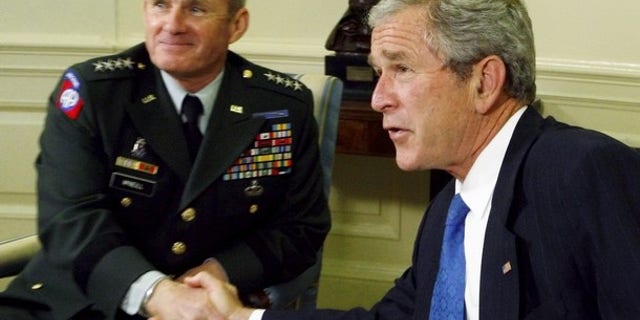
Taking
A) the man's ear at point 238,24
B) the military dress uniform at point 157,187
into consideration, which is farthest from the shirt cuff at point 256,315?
the man's ear at point 238,24

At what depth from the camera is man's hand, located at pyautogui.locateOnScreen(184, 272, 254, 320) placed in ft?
6.51

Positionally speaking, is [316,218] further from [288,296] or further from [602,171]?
[602,171]

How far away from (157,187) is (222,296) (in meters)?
0.39

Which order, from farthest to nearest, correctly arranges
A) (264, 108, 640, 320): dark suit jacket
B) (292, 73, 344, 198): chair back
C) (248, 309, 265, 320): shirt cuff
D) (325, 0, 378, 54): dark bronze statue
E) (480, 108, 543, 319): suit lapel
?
(325, 0, 378, 54): dark bronze statue < (292, 73, 344, 198): chair back < (248, 309, 265, 320): shirt cuff < (480, 108, 543, 319): suit lapel < (264, 108, 640, 320): dark suit jacket

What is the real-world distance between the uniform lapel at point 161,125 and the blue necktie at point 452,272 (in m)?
0.73

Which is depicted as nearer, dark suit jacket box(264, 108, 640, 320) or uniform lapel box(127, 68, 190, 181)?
dark suit jacket box(264, 108, 640, 320)

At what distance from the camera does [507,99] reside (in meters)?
1.71

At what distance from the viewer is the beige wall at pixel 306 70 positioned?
3512mm

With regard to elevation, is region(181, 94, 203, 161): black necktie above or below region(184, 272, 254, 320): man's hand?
above

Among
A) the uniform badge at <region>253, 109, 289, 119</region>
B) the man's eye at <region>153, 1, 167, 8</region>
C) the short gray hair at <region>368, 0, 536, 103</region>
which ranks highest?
the short gray hair at <region>368, 0, 536, 103</region>

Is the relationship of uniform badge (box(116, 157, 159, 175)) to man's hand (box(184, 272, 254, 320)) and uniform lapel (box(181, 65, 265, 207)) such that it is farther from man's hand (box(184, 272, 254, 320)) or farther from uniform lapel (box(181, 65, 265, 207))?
man's hand (box(184, 272, 254, 320))

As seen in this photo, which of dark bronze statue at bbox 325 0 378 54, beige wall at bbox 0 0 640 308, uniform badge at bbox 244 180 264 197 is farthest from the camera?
beige wall at bbox 0 0 640 308

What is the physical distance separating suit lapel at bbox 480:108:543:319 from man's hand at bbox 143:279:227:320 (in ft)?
1.93

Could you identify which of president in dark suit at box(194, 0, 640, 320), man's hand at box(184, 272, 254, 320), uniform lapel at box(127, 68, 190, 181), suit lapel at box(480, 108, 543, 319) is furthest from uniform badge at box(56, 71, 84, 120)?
suit lapel at box(480, 108, 543, 319)
